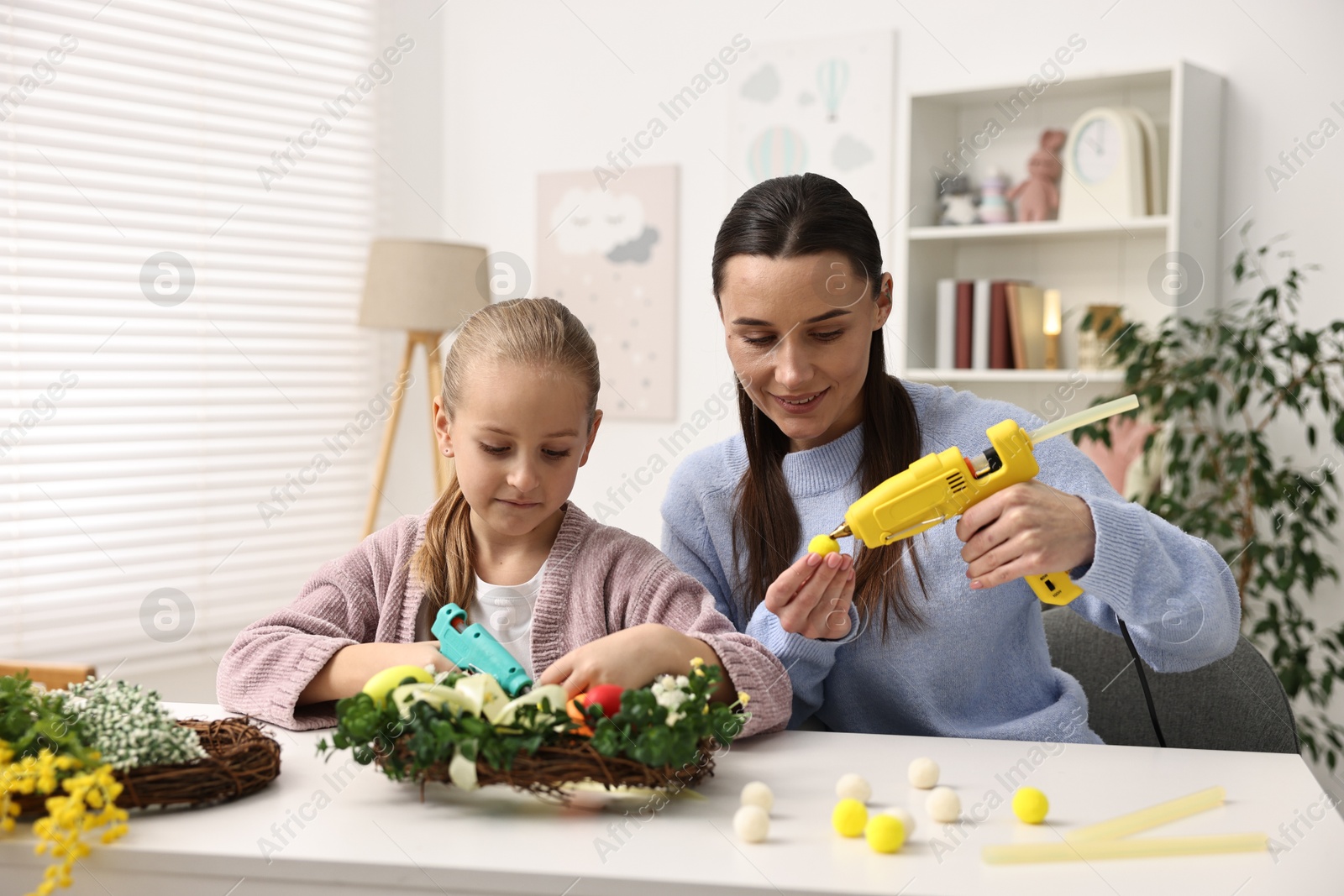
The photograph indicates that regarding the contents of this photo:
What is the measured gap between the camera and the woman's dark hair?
1.41 metres

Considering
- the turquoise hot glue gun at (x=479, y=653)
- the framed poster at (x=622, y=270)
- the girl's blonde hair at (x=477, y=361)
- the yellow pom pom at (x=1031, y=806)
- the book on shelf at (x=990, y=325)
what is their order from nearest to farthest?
the yellow pom pom at (x=1031, y=806) → the turquoise hot glue gun at (x=479, y=653) → the girl's blonde hair at (x=477, y=361) → the book on shelf at (x=990, y=325) → the framed poster at (x=622, y=270)

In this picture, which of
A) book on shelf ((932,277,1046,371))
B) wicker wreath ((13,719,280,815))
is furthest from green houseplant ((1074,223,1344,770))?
wicker wreath ((13,719,280,815))

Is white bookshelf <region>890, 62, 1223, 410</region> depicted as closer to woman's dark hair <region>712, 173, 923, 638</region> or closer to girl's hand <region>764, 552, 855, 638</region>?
woman's dark hair <region>712, 173, 923, 638</region>

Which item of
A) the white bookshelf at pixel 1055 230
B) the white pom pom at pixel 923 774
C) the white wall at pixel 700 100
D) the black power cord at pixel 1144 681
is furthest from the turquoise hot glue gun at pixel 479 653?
the white wall at pixel 700 100

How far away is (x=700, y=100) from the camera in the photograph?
13.3 ft

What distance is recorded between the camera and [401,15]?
173 inches

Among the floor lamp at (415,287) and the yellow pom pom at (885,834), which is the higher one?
the floor lamp at (415,287)

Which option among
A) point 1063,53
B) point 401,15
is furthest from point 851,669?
point 401,15

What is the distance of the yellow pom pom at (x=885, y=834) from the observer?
90 centimetres

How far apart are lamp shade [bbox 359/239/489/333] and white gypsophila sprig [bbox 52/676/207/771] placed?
263 centimetres

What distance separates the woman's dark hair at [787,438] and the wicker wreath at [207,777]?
715mm

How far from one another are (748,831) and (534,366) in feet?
1.87

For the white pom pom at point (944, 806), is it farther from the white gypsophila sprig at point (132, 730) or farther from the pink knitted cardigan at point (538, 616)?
the white gypsophila sprig at point (132, 730)

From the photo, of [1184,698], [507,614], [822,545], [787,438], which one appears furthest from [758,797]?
[1184,698]
